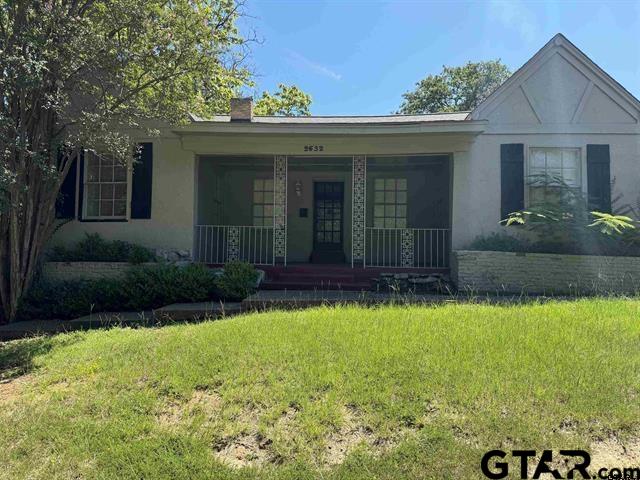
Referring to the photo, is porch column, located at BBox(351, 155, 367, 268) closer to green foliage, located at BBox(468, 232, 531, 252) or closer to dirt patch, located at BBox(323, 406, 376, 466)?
green foliage, located at BBox(468, 232, 531, 252)

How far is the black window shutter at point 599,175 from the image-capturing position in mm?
9023

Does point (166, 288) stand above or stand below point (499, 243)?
below

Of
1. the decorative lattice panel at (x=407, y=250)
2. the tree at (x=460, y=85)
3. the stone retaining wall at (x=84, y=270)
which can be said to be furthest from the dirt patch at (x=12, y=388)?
the tree at (x=460, y=85)

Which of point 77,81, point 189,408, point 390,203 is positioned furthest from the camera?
point 390,203

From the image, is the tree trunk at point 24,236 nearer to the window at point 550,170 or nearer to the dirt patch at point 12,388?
the dirt patch at point 12,388

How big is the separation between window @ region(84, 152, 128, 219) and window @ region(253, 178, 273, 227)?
336 centimetres

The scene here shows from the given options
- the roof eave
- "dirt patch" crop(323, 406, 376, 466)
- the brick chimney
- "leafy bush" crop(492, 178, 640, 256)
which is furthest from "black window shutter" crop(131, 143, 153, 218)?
"dirt patch" crop(323, 406, 376, 466)

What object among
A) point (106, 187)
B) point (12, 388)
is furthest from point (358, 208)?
point (12, 388)

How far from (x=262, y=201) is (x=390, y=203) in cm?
347

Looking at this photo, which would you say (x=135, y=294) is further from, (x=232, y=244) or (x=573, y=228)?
(x=573, y=228)

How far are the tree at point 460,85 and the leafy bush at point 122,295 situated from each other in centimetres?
2680

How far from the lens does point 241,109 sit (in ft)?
33.8

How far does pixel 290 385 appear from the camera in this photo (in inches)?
143

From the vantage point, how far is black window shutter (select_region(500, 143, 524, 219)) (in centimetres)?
922
